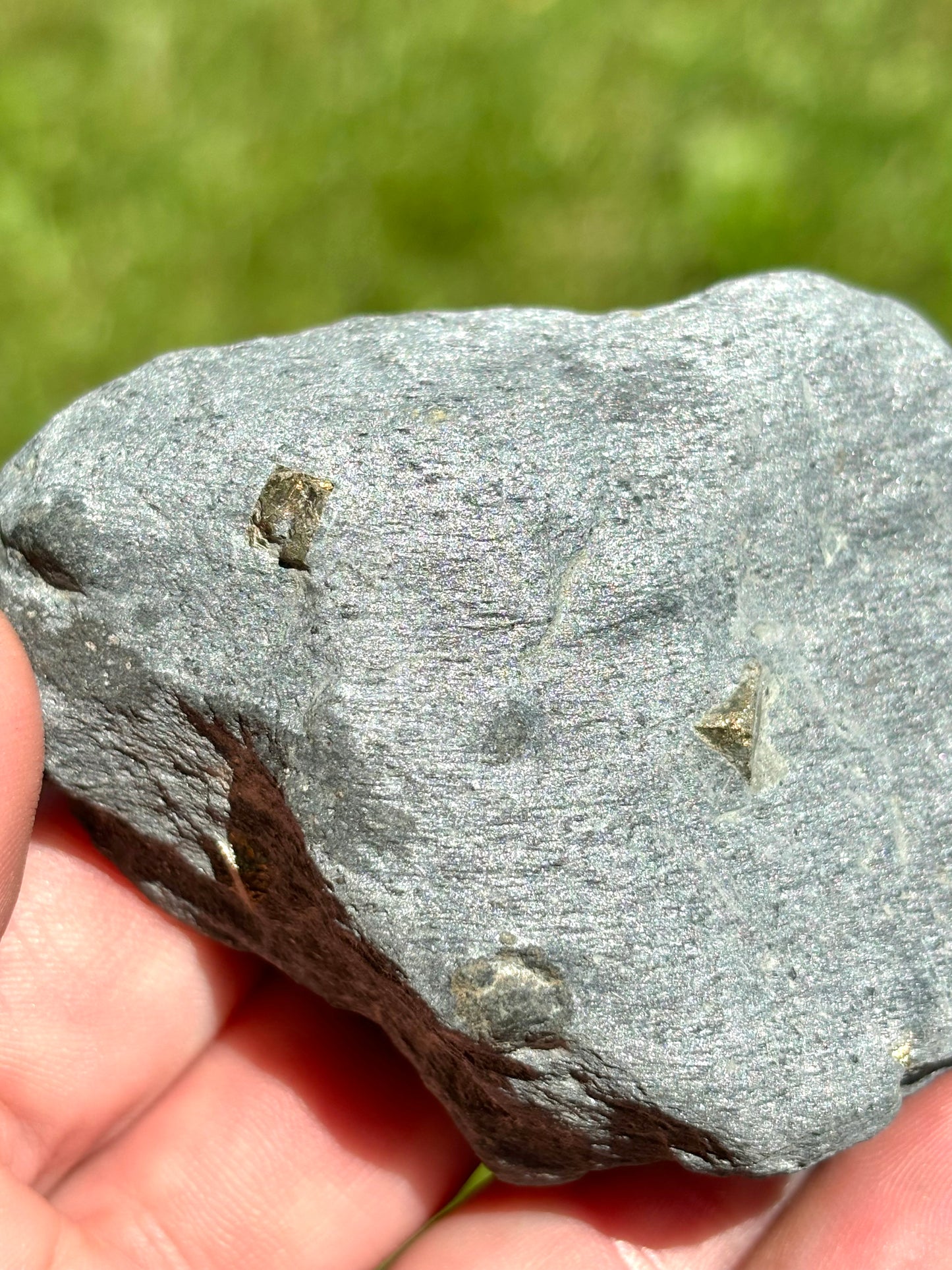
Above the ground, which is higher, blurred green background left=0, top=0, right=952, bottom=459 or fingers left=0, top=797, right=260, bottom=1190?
blurred green background left=0, top=0, right=952, bottom=459

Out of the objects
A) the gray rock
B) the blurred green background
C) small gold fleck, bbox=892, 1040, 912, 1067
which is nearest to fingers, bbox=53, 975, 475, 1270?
the gray rock

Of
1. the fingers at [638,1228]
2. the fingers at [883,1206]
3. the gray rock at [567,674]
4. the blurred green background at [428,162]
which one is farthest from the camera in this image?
the blurred green background at [428,162]

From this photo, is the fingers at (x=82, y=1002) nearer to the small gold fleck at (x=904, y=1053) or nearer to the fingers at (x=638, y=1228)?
the fingers at (x=638, y=1228)

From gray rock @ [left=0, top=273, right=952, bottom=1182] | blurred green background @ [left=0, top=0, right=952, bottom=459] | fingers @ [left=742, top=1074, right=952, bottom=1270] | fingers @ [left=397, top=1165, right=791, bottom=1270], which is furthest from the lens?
blurred green background @ [left=0, top=0, right=952, bottom=459]

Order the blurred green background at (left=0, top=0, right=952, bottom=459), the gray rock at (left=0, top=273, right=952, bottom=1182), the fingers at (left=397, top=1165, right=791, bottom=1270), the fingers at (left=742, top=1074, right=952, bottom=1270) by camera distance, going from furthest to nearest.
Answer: the blurred green background at (left=0, top=0, right=952, bottom=459) < the fingers at (left=397, top=1165, right=791, bottom=1270) < the fingers at (left=742, top=1074, right=952, bottom=1270) < the gray rock at (left=0, top=273, right=952, bottom=1182)

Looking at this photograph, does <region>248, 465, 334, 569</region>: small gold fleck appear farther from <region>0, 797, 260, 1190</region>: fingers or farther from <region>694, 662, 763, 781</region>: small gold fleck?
<region>0, 797, 260, 1190</region>: fingers

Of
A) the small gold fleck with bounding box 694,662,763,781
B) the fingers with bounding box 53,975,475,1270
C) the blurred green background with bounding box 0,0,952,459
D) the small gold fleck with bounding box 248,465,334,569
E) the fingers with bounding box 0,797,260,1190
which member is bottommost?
the fingers with bounding box 53,975,475,1270

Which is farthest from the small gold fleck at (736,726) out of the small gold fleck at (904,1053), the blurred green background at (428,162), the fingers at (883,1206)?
the blurred green background at (428,162)
